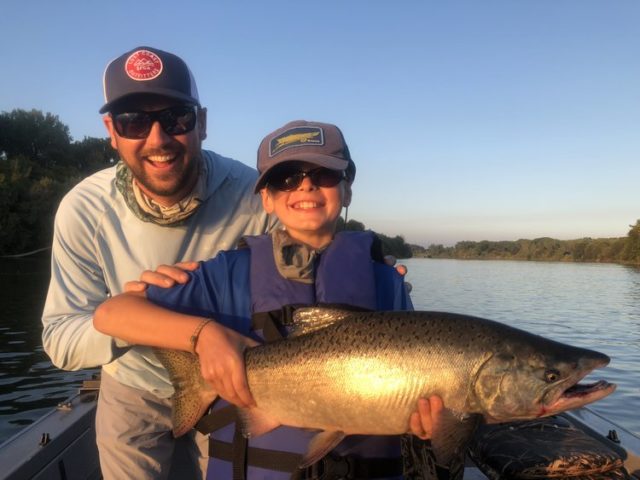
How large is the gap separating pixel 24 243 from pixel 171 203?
55084 mm

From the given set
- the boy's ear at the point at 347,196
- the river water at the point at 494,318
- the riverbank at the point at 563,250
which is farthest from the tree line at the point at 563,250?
the boy's ear at the point at 347,196

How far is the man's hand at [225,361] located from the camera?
2889 millimetres

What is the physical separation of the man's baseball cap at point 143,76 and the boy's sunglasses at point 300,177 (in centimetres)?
98

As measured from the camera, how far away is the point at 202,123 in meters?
4.21

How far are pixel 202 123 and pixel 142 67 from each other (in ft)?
2.09

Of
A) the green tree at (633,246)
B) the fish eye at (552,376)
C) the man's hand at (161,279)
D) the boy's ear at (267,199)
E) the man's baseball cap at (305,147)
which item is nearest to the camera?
the fish eye at (552,376)

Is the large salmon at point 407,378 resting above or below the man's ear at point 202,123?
below

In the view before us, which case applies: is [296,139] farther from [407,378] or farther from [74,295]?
[74,295]

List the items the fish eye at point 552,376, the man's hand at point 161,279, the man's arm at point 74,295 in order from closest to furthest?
the fish eye at point 552,376 → the man's hand at point 161,279 → the man's arm at point 74,295

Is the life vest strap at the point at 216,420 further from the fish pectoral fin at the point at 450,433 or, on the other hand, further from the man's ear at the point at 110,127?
the man's ear at the point at 110,127

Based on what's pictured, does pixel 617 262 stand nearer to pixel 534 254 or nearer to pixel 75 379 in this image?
pixel 534 254

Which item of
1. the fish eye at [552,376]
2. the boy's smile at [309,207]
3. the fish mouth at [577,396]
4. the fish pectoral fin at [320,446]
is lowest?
the fish pectoral fin at [320,446]

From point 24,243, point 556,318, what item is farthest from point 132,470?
point 24,243

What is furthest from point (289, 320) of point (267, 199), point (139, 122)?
point (139, 122)
